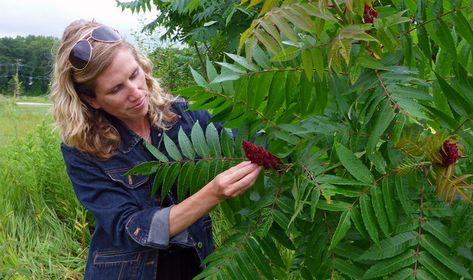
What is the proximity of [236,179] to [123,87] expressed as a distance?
74 cm

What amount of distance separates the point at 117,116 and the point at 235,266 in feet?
3.13

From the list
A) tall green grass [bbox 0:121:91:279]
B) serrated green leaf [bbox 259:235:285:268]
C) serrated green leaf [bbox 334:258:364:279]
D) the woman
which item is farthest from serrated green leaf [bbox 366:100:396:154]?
tall green grass [bbox 0:121:91:279]

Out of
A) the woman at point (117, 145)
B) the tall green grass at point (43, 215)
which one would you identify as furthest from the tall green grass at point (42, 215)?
the woman at point (117, 145)

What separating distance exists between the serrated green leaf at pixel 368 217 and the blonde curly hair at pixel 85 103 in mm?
1112

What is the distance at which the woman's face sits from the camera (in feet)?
6.52

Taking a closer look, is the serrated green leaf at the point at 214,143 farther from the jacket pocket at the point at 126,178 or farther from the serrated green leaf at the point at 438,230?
the serrated green leaf at the point at 438,230

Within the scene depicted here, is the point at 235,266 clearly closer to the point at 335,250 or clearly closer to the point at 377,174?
the point at 335,250

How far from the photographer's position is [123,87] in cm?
200

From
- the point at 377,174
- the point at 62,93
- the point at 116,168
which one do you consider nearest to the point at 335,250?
the point at 377,174

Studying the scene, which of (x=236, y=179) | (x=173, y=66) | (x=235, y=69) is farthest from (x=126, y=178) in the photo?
(x=173, y=66)

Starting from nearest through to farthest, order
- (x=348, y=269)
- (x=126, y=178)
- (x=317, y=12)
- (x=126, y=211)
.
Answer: (x=317, y=12) < (x=348, y=269) < (x=126, y=211) < (x=126, y=178)

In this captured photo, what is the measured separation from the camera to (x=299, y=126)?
4.33ft

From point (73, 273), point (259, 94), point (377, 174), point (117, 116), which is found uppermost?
point (259, 94)

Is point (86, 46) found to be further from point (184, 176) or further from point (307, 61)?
point (307, 61)
